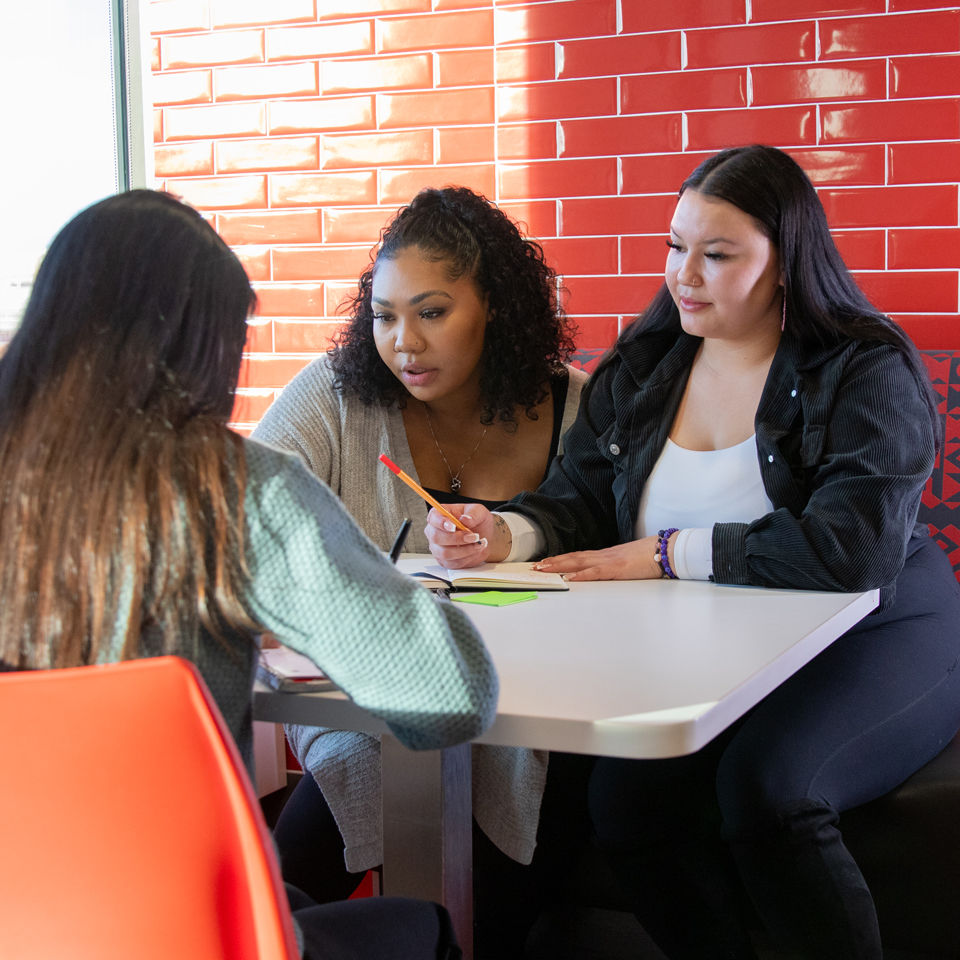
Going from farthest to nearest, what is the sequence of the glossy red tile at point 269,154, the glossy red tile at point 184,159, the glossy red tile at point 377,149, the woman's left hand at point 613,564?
1. the glossy red tile at point 184,159
2. the glossy red tile at point 269,154
3. the glossy red tile at point 377,149
4. the woman's left hand at point 613,564

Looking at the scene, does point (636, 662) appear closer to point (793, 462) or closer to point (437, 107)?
point (793, 462)

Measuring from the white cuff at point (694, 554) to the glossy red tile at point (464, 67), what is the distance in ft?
5.50

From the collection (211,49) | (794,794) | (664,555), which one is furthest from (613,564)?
(211,49)

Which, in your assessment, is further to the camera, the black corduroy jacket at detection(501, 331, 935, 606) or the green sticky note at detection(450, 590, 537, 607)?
the black corduroy jacket at detection(501, 331, 935, 606)

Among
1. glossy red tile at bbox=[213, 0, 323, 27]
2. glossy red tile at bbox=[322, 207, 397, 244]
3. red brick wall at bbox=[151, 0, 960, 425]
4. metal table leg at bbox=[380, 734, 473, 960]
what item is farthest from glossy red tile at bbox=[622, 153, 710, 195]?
metal table leg at bbox=[380, 734, 473, 960]

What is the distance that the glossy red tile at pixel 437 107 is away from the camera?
9.10 feet

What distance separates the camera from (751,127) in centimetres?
251

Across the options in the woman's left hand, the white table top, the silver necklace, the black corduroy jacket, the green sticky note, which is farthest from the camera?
the silver necklace

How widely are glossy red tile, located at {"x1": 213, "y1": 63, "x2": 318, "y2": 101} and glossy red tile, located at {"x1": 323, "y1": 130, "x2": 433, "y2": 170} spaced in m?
0.17

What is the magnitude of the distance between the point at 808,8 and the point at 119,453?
225 centimetres

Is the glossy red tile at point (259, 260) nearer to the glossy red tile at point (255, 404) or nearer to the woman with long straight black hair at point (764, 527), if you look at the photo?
the glossy red tile at point (255, 404)

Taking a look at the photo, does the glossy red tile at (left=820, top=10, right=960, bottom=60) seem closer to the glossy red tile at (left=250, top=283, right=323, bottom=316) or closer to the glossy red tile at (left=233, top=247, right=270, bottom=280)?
the glossy red tile at (left=250, top=283, right=323, bottom=316)

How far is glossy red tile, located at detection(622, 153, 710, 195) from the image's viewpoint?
101 inches

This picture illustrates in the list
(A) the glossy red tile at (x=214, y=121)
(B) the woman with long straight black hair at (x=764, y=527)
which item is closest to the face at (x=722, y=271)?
(B) the woman with long straight black hair at (x=764, y=527)
